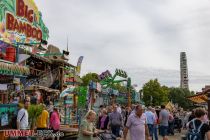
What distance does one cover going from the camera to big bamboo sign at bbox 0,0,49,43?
23.0 m

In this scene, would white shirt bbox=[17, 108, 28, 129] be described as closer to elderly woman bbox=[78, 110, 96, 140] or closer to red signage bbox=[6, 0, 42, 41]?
elderly woman bbox=[78, 110, 96, 140]

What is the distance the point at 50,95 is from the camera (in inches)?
1070

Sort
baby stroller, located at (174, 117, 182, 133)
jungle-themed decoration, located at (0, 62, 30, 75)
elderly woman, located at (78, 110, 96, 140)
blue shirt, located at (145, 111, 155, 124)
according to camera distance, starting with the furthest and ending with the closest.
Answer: baby stroller, located at (174, 117, 182, 133) → blue shirt, located at (145, 111, 155, 124) → jungle-themed decoration, located at (0, 62, 30, 75) → elderly woman, located at (78, 110, 96, 140)

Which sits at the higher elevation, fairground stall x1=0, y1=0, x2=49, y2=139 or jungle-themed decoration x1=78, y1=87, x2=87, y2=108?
fairground stall x1=0, y1=0, x2=49, y2=139

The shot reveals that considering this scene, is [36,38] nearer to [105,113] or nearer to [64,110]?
[64,110]

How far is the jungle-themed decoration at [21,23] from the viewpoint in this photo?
2305 centimetres

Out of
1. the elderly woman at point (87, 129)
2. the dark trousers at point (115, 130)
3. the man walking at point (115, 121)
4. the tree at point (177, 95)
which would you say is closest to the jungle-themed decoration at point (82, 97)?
the man walking at point (115, 121)

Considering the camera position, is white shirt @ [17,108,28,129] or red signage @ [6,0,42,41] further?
red signage @ [6,0,42,41]

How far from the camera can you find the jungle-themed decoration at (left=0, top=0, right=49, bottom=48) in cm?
2305

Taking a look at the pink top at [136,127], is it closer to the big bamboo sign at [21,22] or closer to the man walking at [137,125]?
the man walking at [137,125]

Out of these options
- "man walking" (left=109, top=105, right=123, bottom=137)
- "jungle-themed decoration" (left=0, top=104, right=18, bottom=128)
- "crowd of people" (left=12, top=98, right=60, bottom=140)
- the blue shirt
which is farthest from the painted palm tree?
the blue shirt

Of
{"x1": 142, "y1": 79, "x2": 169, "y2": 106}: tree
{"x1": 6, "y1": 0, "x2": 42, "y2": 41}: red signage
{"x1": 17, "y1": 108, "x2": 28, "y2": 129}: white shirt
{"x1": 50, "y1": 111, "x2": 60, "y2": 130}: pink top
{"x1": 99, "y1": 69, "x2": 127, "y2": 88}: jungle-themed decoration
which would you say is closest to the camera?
{"x1": 17, "y1": 108, "x2": 28, "y2": 129}: white shirt

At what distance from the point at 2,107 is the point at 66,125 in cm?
672

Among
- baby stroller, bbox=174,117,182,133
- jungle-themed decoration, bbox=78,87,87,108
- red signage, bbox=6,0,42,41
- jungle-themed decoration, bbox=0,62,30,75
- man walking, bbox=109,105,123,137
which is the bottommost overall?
baby stroller, bbox=174,117,182,133
